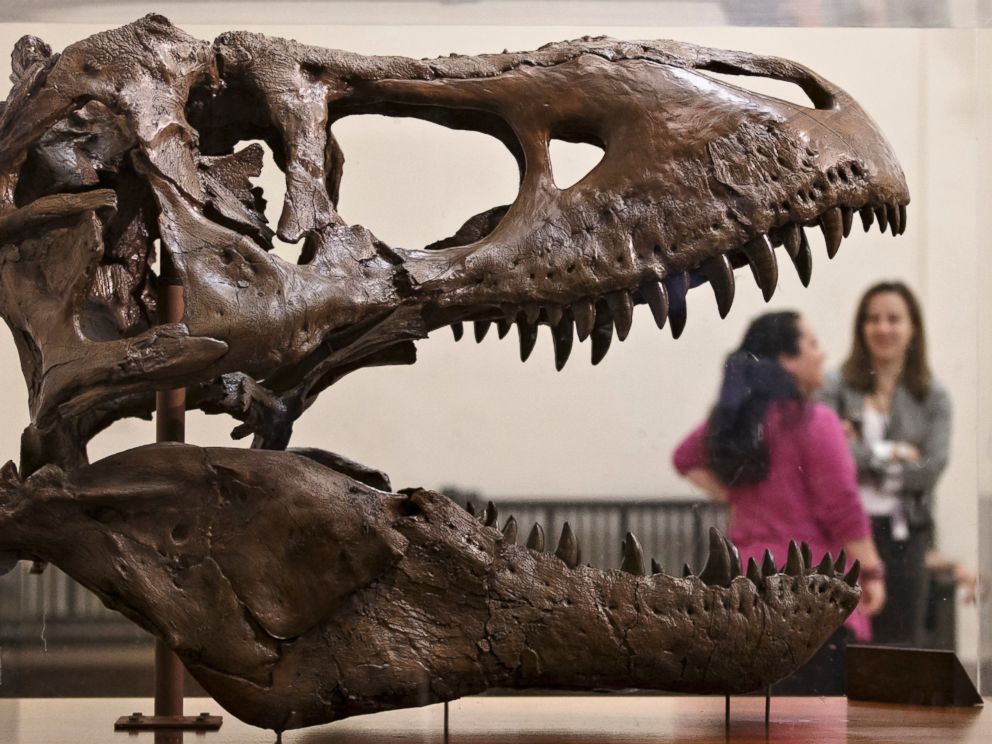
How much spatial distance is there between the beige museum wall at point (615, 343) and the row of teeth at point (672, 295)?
1.38 meters

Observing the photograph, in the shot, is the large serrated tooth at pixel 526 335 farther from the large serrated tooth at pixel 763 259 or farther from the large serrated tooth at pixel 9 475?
the large serrated tooth at pixel 9 475

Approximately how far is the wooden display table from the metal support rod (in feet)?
0.38

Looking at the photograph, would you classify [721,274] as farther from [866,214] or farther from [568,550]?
[568,550]

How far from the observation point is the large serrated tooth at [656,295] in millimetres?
2193

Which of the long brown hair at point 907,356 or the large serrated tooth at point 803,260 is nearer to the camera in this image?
the large serrated tooth at point 803,260

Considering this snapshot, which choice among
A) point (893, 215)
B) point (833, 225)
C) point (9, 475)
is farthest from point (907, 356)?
point (9, 475)

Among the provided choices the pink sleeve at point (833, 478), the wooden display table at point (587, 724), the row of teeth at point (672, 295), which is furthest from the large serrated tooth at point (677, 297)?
the pink sleeve at point (833, 478)

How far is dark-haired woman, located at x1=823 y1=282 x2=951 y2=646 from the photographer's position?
372cm

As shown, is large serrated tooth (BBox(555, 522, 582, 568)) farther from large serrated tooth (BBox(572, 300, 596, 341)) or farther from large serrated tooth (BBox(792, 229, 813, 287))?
large serrated tooth (BBox(792, 229, 813, 287))

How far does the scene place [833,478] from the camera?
3701 millimetres

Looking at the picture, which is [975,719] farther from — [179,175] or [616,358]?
[179,175]

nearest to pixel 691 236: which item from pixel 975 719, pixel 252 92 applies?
pixel 252 92

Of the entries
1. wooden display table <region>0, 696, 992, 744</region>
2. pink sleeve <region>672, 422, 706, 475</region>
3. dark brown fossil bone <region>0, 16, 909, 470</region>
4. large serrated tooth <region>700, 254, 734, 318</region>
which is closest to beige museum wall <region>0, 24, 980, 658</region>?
Answer: pink sleeve <region>672, 422, 706, 475</region>

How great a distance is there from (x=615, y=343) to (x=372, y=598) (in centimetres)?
163
